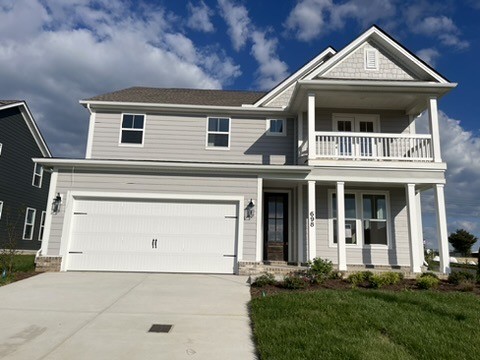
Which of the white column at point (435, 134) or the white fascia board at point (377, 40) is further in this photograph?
the white fascia board at point (377, 40)

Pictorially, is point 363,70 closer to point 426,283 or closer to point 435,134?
point 435,134

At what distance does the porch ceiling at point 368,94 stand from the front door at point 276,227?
3398 mm

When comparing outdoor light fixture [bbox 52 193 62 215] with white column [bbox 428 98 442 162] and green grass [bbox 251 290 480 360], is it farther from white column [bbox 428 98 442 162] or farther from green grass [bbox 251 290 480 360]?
white column [bbox 428 98 442 162]

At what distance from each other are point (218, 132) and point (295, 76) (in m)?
3.74

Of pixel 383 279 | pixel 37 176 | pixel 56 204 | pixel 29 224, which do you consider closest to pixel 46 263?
pixel 56 204

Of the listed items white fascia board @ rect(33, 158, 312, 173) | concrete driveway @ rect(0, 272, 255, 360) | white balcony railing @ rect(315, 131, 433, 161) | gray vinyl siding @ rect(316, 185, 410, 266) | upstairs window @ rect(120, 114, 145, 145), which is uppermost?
upstairs window @ rect(120, 114, 145, 145)

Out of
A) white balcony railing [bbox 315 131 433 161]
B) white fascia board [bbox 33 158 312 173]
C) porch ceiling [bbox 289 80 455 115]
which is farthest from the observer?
white balcony railing [bbox 315 131 433 161]

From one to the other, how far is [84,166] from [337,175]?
309 inches

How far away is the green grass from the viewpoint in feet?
14.6

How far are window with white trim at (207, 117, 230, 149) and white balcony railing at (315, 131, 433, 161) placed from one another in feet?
11.3

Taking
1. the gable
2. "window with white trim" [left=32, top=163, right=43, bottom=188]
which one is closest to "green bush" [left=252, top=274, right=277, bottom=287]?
the gable

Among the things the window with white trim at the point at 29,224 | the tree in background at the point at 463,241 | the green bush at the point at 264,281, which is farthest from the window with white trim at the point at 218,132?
the tree in background at the point at 463,241

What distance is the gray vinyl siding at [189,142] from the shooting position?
512 inches

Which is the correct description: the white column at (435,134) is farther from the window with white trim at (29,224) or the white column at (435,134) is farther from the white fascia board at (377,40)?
the window with white trim at (29,224)
